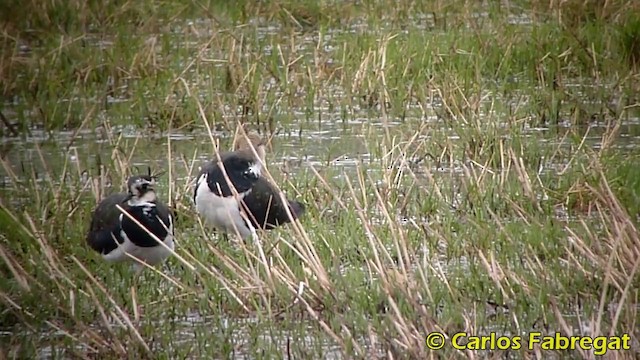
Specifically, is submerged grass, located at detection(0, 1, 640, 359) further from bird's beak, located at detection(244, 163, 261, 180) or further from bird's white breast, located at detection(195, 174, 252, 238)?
bird's beak, located at detection(244, 163, 261, 180)

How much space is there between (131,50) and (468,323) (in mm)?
6281

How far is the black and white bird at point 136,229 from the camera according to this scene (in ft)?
21.1

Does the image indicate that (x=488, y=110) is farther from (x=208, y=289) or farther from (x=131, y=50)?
(x=208, y=289)

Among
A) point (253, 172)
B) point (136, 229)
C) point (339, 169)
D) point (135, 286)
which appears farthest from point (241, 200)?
point (339, 169)

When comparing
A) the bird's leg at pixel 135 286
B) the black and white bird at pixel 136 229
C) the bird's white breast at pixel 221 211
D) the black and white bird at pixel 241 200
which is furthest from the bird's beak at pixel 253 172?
the bird's leg at pixel 135 286

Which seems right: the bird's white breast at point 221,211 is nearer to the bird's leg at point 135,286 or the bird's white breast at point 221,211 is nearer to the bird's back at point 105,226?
the bird's back at point 105,226

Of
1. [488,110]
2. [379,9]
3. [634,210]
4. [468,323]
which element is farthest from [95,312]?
[379,9]

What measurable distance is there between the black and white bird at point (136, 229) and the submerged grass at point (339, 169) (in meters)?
0.11

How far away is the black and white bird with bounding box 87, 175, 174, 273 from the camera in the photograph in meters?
6.42

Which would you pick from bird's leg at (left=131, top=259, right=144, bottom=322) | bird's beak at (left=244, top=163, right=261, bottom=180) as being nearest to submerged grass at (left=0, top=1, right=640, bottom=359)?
bird's leg at (left=131, top=259, right=144, bottom=322)

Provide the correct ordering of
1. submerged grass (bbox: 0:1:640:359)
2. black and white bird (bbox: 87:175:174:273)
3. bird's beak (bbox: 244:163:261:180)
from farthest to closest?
bird's beak (bbox: 244:163:261:180) < black and white bird (bbox: 87:175:174:273) < submerged grass (bbox: 0:1:640:359)

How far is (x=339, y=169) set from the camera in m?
8.35

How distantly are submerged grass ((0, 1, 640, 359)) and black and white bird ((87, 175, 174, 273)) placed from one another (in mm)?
109

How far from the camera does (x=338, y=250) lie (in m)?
6.57
